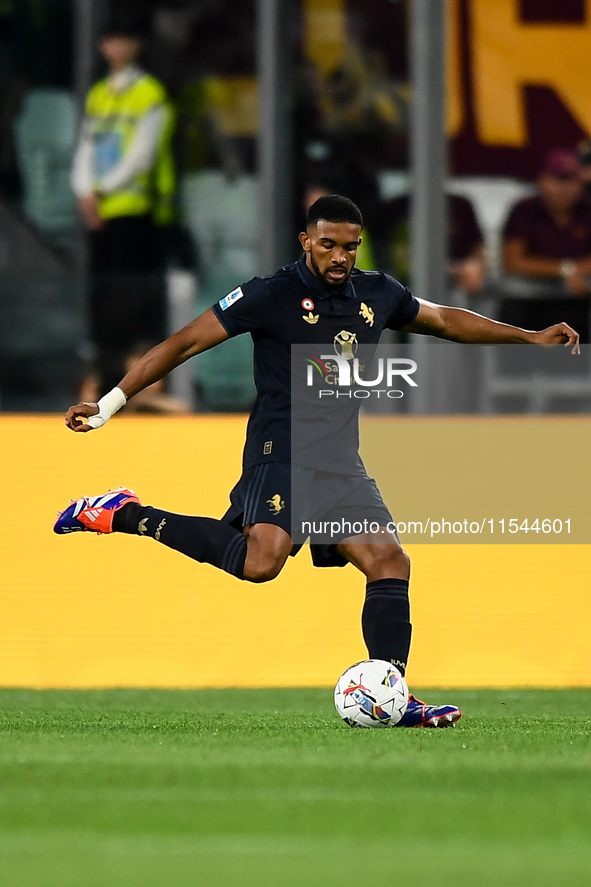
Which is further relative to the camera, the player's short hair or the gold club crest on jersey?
the gold club crest on jersey

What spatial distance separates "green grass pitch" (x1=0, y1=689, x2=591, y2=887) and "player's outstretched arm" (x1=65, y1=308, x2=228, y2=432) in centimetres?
113

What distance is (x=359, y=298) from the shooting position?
21.4 feet

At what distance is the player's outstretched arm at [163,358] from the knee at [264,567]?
73 cm

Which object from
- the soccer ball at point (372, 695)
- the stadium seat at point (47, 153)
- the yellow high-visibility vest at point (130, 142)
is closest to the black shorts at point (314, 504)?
the soccer ball at point (372, 695)

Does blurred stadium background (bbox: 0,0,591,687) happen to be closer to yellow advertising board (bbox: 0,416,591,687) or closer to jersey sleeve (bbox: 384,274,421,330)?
yellow advertising board (bbox: 0,416,591,687)

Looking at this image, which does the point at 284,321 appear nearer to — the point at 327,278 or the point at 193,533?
the point at 327,278

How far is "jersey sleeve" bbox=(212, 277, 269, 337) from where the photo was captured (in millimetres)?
6426

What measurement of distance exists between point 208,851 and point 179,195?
252 inches

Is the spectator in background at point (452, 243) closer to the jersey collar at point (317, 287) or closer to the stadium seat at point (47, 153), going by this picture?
the stadium seat at point (47, 153)

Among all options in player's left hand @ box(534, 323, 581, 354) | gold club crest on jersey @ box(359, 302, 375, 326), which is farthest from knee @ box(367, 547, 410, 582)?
player's left hand @ box(534, 323, 581, 354)

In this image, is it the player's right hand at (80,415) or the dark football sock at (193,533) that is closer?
the player's right hand at (80,415)

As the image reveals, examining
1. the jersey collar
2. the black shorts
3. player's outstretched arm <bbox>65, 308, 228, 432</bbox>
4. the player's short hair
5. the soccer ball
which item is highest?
the player's short hair

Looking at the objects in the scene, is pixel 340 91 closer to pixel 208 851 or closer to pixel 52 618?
pixel 52 618

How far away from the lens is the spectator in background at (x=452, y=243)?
31.6 ft
